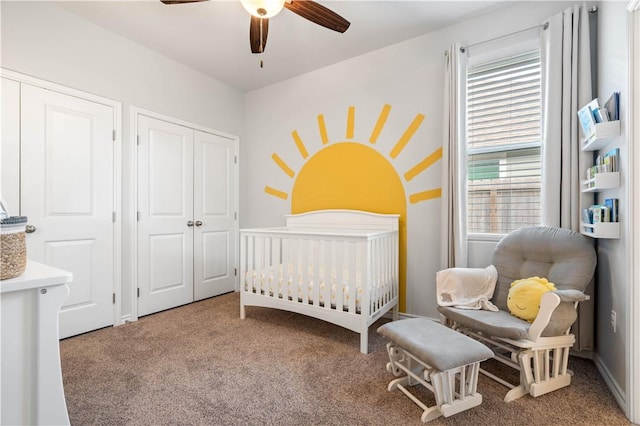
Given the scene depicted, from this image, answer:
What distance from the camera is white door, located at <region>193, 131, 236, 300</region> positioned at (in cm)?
338

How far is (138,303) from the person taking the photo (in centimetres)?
286

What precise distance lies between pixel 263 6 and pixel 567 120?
6.56 feet

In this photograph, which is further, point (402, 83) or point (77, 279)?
point (402, 83)

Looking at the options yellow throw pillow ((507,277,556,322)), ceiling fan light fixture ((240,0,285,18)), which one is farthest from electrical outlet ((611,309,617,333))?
ceiling fan light fixture ((240,0,285,18))

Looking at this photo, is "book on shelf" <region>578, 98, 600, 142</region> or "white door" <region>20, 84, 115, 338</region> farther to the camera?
"white door" <region>20, 84, 115, 338</region>

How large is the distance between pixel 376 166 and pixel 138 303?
2575mm

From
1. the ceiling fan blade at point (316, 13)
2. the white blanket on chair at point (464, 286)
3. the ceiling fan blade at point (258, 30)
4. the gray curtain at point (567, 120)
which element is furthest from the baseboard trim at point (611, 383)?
the ceiling fan blade at point (258, 30)

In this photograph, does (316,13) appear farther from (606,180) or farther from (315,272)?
(606,180)

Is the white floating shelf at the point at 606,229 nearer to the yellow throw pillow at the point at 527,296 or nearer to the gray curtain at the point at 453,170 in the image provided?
the yellow throw pillow at the point at 527,296

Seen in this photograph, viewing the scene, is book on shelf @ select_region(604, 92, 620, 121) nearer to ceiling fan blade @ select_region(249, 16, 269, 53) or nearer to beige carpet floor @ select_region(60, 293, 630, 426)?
beige carpet floor @ select_region(60, 293, 630, 426)

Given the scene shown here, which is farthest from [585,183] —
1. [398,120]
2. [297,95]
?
[297,95]

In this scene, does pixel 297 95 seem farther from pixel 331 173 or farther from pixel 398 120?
pixel 398 120

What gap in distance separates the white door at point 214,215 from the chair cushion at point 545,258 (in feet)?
9.21

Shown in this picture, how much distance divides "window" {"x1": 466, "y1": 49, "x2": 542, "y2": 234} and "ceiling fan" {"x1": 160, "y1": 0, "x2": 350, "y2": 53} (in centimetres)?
136
